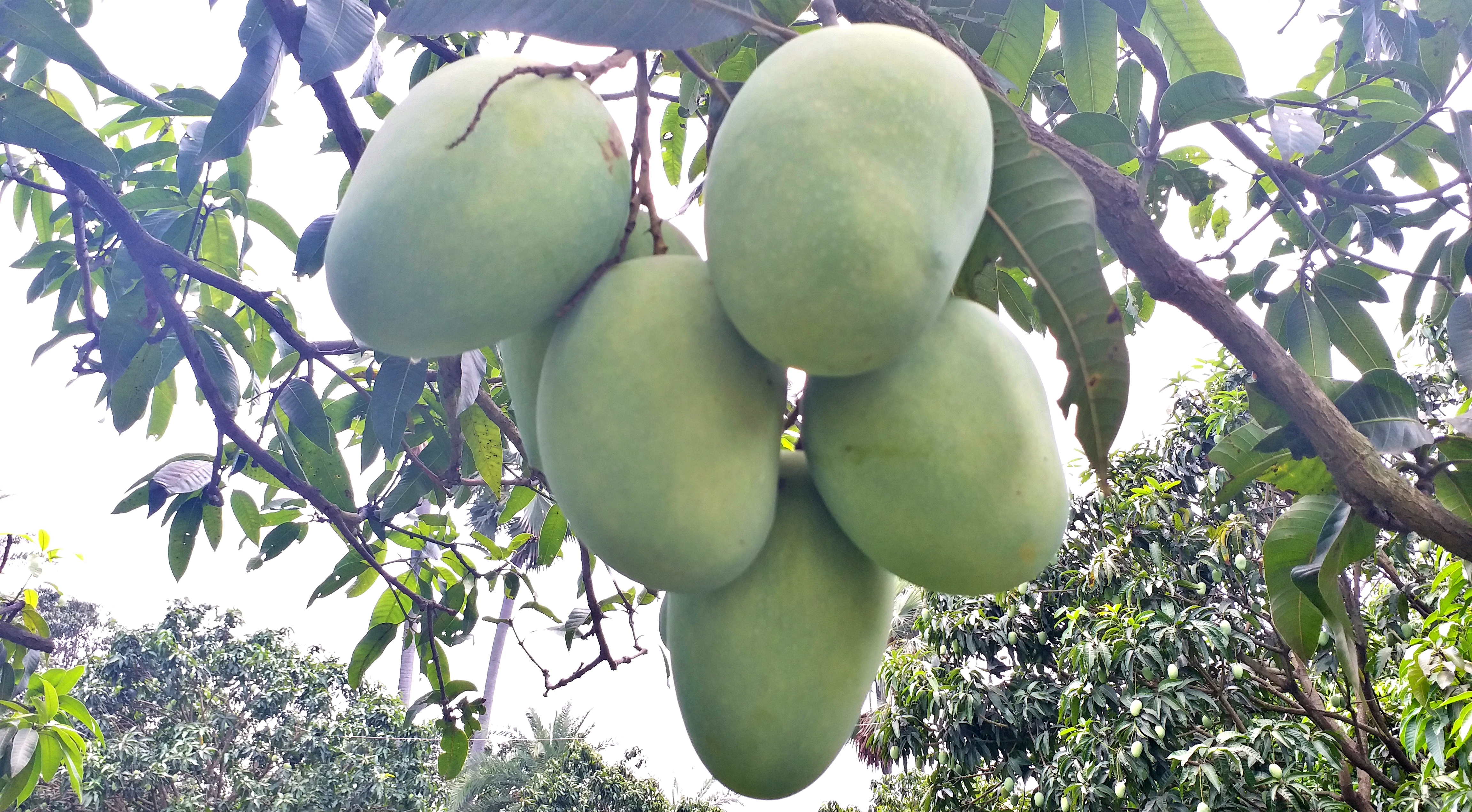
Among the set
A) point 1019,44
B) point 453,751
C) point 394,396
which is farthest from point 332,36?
point 453,751

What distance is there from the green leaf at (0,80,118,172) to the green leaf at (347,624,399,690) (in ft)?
4.62

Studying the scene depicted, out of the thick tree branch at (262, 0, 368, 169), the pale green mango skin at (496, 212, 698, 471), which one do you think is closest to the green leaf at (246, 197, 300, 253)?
the thick tree branch at (262, 0, 368, 169)

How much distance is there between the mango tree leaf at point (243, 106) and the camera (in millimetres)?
1180

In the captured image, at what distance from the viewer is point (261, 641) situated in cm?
1249

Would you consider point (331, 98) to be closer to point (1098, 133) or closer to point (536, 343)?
point (536, 343)

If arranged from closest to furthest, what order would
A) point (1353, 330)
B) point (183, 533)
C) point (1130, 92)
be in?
point (1130, 92), point (1353, 330), point (183, 533)

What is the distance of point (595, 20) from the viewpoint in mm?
712

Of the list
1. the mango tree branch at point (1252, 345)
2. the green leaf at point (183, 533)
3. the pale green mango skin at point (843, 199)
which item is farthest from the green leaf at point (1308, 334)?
the green leaf at point (183, 533)

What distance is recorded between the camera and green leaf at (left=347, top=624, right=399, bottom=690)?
7.88ft

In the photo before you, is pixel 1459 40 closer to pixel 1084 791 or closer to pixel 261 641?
pixel 1084 791

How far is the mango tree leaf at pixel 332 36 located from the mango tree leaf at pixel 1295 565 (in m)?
1.29

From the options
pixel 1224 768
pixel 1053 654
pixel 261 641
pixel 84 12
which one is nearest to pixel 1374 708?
pixel 1224 768

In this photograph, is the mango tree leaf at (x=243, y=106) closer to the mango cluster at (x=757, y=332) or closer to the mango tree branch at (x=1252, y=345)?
the mango cluster at (x=757, y=332)

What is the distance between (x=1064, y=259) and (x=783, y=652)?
0.40 metres
